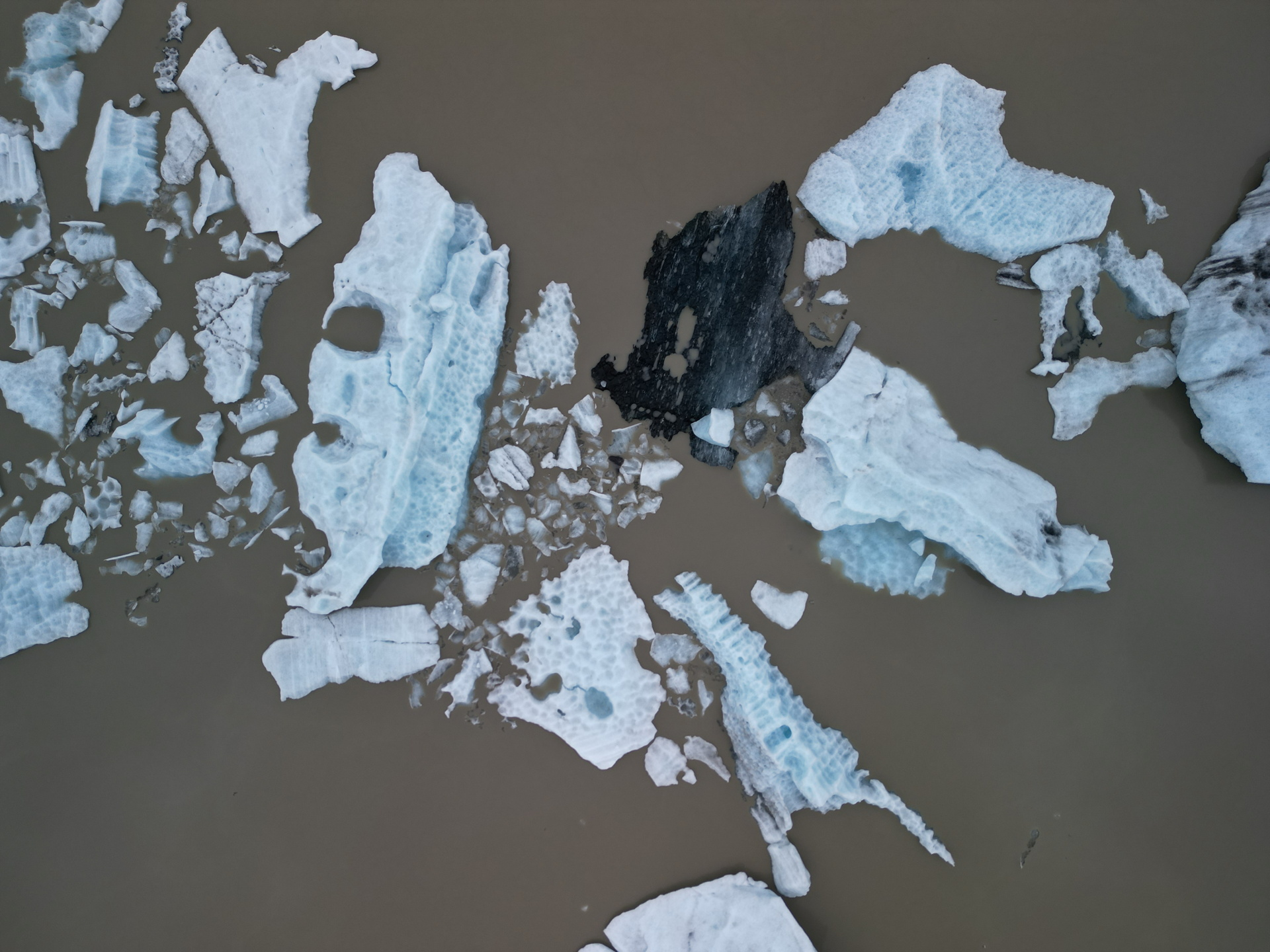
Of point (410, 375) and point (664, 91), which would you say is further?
point (664, 91)

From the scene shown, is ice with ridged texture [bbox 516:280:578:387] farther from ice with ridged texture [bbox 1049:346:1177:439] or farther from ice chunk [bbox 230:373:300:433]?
ice with ridged texture [bbox 1049:346:1177:439]

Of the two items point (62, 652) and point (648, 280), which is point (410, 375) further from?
point (62, 652)

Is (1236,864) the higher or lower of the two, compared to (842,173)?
lower

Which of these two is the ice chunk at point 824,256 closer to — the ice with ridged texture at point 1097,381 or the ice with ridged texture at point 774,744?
the ice with ridged texture at point 1097,381

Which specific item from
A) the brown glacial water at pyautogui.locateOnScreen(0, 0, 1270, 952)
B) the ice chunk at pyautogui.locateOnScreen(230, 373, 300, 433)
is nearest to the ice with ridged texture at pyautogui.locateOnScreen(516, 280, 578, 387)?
the brown glacial water at pyautogui.locateOnScreen(0, 0, 1270, 952)

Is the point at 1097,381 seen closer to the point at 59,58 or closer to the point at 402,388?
the point at 402,388

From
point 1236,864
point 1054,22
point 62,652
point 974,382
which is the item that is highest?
point 1054,22

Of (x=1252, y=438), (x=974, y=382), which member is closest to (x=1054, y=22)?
(x=974, y=382)
